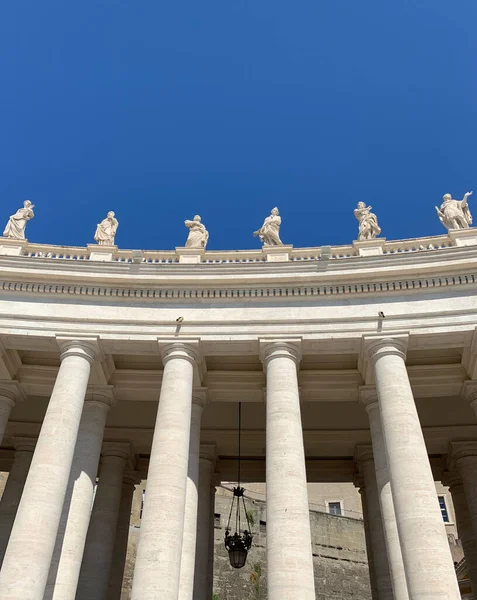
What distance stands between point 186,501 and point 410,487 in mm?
11280

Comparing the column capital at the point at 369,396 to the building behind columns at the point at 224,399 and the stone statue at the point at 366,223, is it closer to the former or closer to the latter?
the building behind columns at the point at 224,399

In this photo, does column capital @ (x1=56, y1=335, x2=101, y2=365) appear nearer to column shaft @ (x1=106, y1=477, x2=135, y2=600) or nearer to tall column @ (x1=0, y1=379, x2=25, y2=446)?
tall column @ (x1=0, y1=379, x2=25, y2=446)

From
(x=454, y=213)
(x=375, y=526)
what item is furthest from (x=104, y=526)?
(x=454, y=213)

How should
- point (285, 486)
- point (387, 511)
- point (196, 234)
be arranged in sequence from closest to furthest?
point (285, 486) < point (387, 511) < point (196, 234)

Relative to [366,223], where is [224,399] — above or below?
below

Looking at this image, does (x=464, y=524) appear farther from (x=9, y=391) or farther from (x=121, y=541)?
(x=9, y=391)

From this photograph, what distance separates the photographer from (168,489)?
2458 centimetres

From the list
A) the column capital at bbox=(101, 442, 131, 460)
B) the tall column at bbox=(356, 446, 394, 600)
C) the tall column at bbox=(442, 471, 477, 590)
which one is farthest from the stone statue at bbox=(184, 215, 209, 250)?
the tall column at bbox=(442, 471, 477, 590)

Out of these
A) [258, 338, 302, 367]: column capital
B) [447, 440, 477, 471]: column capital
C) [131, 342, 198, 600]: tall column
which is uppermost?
[258, 338, 302, 367]: column capital

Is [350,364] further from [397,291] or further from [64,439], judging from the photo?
[64,439]

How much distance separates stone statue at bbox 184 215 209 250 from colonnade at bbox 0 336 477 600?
8.35 meters

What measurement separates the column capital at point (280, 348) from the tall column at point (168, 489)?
3.67m

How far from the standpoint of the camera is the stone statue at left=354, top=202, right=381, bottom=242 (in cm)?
3475

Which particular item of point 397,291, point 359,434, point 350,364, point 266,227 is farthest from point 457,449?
point 266,227
